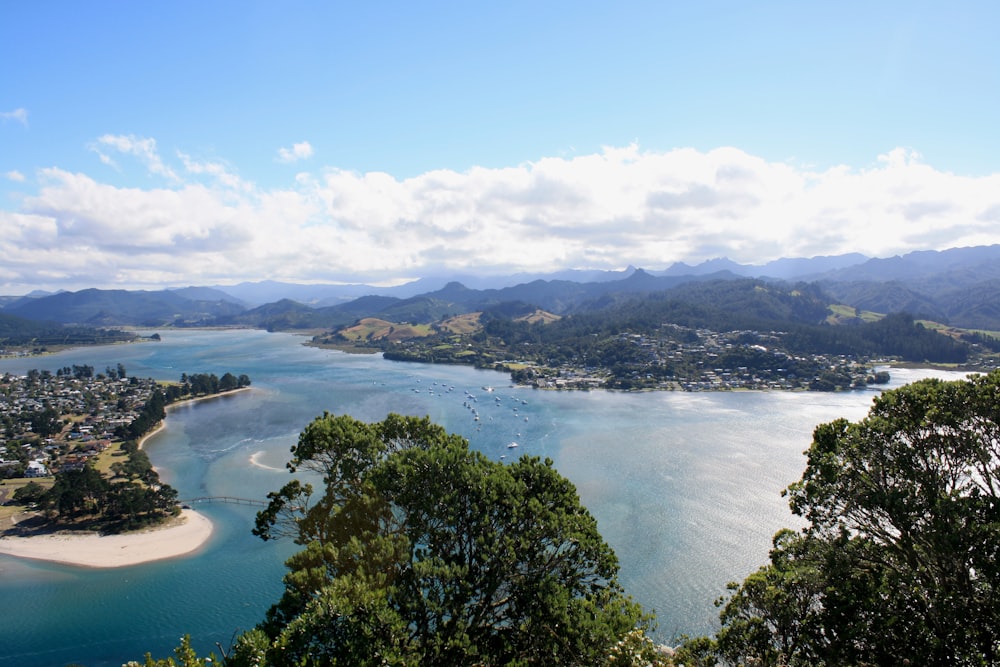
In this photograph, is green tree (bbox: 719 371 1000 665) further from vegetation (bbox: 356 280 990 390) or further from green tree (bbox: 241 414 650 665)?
vegetation (bbox: 356 280 990 390)

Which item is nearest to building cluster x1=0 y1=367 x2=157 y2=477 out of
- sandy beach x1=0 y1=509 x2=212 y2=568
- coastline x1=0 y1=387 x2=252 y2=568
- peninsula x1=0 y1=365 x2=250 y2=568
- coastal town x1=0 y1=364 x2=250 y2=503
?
coastal town x1=0 y1=364 x2=250 y2=503

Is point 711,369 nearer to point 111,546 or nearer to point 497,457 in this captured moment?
point 497,457

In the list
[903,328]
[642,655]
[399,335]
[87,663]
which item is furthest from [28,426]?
[903,328]

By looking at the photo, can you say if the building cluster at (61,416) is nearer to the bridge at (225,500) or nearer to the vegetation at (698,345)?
the bridge at (225,500)

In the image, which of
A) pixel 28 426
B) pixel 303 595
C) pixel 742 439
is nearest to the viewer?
pixel 303 595

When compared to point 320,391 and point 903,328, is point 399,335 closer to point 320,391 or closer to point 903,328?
point 320,391

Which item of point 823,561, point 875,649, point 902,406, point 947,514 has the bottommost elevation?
point 875,649

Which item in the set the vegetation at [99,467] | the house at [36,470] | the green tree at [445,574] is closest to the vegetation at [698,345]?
the vegetation at [99,467]
